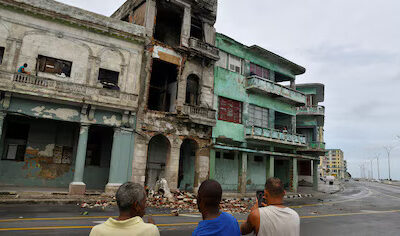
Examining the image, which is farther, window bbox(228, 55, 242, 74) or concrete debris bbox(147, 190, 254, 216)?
window bbox(228, 55, 242, 74)

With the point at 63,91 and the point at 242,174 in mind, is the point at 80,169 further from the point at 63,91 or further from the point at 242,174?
the point at 242,174

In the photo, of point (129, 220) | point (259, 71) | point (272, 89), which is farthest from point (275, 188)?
point (259, 71)

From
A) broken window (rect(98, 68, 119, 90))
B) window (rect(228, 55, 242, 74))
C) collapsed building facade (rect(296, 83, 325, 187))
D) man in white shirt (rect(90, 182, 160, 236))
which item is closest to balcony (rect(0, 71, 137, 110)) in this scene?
broken window (rect(98, 68, 119, 90))

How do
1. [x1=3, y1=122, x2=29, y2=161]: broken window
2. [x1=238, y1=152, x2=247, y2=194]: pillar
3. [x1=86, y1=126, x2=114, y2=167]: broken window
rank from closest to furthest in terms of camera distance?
[x1=3, y1=122, x2=29, y2=161]: broken window, [x1=86, y1=126, x2=114, y2=167]: broken window, [x1=238, y1=152, x2=247, y2=194]: pillar

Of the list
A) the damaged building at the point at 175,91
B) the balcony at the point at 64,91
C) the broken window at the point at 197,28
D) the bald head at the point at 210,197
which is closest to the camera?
the bald head at the point at 210,197

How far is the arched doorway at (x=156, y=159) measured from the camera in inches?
757

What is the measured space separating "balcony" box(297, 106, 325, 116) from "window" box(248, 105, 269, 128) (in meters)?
9.61

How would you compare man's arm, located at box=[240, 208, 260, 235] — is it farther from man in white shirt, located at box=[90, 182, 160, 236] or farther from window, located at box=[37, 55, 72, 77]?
window, located at box=[37, 55, 72, 77]

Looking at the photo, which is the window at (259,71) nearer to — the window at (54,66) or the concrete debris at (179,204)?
the concrete debris at (179,204)

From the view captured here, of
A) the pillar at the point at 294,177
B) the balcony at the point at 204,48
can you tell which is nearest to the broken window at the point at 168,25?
the balcony at the point at 204,48

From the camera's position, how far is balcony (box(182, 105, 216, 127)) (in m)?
18.7

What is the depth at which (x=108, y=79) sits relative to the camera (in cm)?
1694

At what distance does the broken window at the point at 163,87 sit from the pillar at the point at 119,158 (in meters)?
4.33

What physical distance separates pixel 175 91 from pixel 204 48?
399 cm
